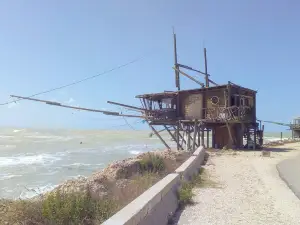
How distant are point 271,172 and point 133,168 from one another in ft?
18.2

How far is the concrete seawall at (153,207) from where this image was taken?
4.58 meters

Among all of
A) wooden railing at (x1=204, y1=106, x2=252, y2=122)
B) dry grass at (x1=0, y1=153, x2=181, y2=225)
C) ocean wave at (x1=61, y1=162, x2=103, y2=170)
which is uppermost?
wooden railing at (x1=204, y1=106, x2=252, y2=122)

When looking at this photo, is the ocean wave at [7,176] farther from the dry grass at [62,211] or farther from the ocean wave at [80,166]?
the dry grass at [62,211]

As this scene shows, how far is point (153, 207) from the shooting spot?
5684mm

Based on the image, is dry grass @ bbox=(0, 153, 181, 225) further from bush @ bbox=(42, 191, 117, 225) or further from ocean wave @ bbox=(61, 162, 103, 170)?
Result: ocean wave @ bbox=(61, 162, 103, 170)

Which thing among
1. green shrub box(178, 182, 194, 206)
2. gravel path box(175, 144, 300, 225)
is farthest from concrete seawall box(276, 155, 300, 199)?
green shrub box(178, 182, 194, 206)

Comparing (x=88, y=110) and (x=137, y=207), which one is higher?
(x=88, y=110)

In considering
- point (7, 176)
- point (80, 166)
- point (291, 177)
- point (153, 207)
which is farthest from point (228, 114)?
point (153, 207)

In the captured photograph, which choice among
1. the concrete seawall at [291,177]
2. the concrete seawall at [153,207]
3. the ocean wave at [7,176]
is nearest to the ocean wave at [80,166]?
the ocean wave at [7,176]

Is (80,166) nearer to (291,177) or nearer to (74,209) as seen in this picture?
(291,177)

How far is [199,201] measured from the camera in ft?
25.9

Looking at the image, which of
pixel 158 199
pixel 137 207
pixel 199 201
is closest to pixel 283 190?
pixel 199 201

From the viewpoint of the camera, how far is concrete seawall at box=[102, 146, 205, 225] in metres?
4.58

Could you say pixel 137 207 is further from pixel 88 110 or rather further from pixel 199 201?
pixel 88 110
